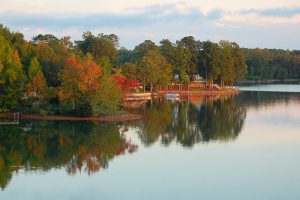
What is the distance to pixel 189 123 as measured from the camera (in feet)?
164

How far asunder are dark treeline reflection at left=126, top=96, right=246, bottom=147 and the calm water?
0.29 feet

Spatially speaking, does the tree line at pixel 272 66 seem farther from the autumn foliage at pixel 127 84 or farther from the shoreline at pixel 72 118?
the shoreline at pixel 72 118

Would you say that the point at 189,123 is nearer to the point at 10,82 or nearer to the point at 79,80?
the point at 79,80

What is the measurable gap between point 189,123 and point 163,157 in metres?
17.2

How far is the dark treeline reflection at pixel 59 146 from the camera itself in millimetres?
30156

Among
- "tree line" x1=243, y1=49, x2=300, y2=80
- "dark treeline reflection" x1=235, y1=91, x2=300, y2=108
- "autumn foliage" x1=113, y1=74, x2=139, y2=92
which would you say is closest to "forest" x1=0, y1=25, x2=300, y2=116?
"autumn foliage" x1=113, y1=74, x2=139, y2=92

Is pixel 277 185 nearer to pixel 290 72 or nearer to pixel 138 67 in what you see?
pixel 138 67

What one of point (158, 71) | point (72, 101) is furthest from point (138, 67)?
point (72, 101)

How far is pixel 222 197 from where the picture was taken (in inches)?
Result: 932

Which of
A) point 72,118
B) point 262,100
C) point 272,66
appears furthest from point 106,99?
point 272,66

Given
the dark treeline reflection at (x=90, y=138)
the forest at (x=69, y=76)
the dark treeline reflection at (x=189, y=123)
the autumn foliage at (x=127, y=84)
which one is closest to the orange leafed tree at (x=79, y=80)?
the forest at (x=69, y=76)

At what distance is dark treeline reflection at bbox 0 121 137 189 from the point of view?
30156mm

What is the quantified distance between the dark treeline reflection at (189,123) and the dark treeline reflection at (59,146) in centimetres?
308

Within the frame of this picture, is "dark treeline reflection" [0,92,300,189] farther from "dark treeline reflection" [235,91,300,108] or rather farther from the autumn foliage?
"dark treeline reflection" [235,91,300,108]
